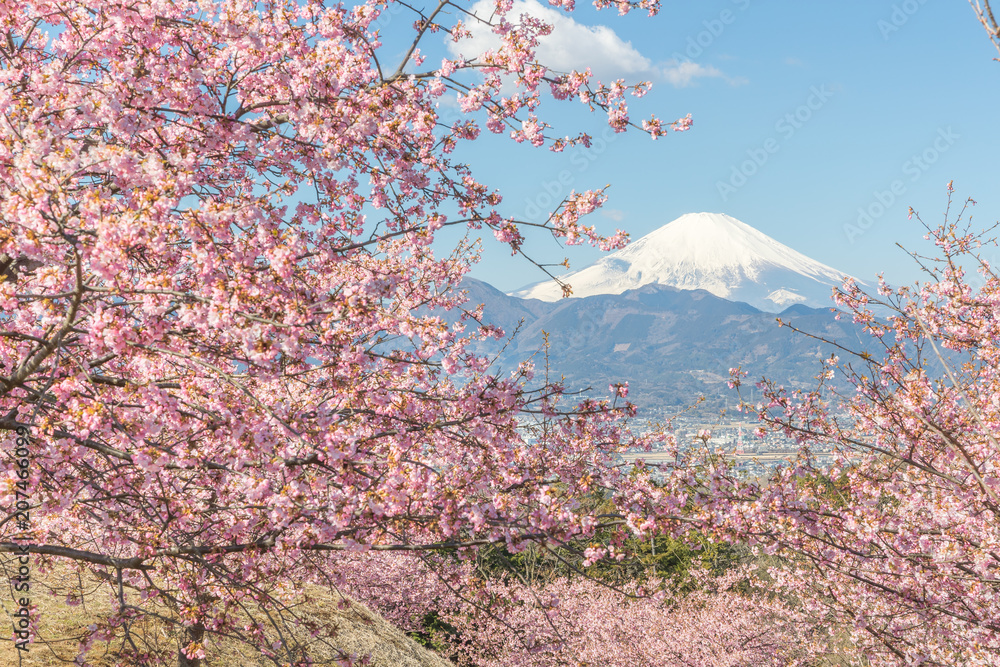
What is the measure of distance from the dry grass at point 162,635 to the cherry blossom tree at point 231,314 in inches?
46.5

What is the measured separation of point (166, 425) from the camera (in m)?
4.39

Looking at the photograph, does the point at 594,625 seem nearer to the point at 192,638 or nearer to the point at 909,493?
the point at 909,493

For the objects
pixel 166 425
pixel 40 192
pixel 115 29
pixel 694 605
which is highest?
pixel 115 29

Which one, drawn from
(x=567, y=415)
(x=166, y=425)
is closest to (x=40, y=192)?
(x=166, y=425)

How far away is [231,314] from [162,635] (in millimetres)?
6524

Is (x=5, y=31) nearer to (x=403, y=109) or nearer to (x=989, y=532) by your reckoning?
(x=403, y=109)

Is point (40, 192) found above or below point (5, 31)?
below

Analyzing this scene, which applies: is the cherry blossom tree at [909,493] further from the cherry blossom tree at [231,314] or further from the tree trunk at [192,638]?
the tree trunk at [192,638]

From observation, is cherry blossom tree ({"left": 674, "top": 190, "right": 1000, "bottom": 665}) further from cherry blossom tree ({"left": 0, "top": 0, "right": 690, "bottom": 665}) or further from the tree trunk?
the tree trunk

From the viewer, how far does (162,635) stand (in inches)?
318

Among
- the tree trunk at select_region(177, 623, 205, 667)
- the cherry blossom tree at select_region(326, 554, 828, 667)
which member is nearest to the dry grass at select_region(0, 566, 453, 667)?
the tree trunk at select_region(177, 623, 205, 667)

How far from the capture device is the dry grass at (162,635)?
677 cm

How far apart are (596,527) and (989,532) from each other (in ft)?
10.7

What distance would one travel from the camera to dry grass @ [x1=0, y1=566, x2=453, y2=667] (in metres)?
6.77
